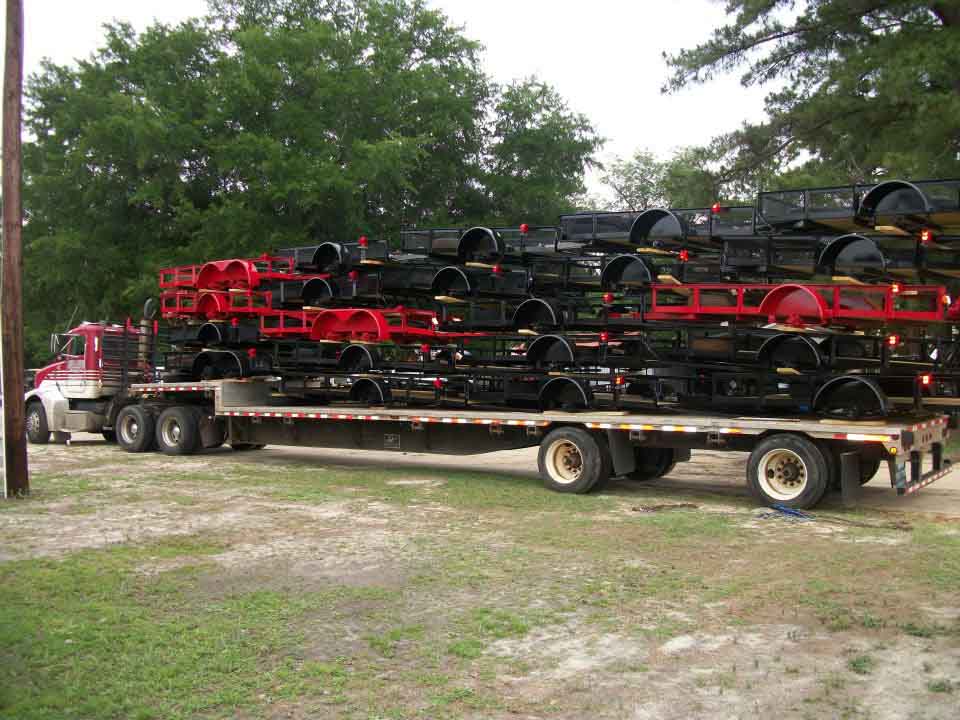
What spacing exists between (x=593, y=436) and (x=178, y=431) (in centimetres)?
914

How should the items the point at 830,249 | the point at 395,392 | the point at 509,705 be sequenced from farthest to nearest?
the point at 395,392 < the point at 830,249 < the point at 509,705

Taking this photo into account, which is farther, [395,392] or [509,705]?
[395,392]

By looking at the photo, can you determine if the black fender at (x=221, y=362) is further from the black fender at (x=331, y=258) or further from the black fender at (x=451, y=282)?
the black fender at (x=451, y=282)

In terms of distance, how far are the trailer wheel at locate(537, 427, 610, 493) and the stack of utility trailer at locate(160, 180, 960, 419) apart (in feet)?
2.02

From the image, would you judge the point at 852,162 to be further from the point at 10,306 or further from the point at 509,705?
the point at 509,705

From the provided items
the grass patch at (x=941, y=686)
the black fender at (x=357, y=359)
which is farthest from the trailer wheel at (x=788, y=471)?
the black fender at (x=357, y=359)

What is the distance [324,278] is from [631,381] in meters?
5.82

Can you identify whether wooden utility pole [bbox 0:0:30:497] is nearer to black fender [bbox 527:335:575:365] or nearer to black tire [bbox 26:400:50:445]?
black fender [bbox 527:335:575:365]

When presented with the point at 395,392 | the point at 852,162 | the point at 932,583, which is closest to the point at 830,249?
the point at 932,583

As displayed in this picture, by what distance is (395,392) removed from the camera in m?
15.4

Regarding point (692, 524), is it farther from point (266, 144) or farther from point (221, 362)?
point (266, 144)

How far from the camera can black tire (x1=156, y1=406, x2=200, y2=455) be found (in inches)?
703

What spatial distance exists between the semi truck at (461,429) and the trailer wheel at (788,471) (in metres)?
0.01

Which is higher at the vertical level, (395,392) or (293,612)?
(395,392)
